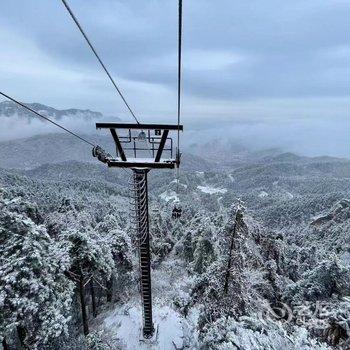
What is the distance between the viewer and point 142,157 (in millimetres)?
16766

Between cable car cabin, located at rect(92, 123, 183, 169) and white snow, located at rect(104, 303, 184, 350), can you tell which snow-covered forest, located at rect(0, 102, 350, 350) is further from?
cable car cabin, located at rect(92, 123, 183, 169)

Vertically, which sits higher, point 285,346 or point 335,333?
point 285,346

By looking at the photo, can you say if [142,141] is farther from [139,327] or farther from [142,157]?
[139,327]

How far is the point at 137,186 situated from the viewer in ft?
61.6

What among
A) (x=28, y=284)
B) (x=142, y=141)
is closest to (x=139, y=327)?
(x=28, y=284)

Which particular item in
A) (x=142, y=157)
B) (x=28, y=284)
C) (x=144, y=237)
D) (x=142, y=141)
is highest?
(x=142, y=141)

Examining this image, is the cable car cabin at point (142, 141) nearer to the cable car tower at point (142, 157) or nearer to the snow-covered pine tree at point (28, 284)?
the cable car tower at point (142, 157)

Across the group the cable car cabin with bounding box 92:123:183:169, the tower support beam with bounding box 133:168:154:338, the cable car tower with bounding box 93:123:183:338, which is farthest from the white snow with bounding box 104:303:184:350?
the cable car cabin with bounding box 92:123:183:169

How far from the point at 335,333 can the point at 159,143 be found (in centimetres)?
1361

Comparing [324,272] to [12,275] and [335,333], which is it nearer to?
[335,333]

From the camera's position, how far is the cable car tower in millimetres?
12750

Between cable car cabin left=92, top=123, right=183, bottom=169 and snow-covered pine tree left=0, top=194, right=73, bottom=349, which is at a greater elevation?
cable car cabin left=92, top=123, right=183, bottom=169

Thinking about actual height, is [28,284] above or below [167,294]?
above

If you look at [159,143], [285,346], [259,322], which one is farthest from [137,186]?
[285,346]
